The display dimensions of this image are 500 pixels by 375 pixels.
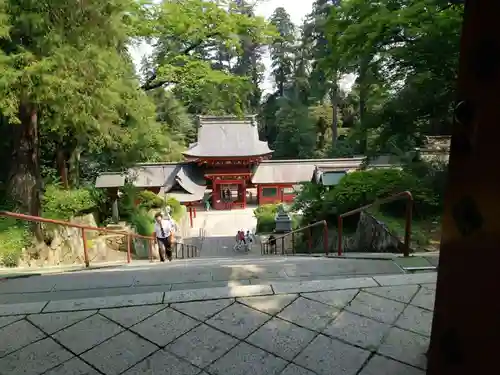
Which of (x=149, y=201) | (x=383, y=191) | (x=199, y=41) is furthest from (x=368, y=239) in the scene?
(x=149, y=201)

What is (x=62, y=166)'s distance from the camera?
1134 centimetres

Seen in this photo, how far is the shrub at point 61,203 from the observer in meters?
9.86

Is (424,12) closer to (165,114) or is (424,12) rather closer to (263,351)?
(263,351)

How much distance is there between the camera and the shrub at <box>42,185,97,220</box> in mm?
9859

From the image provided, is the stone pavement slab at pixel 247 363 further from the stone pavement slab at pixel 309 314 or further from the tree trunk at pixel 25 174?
the tree trunk at pixel 25 174

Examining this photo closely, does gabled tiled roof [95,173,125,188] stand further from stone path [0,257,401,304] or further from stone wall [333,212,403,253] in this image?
stone path [0,257,401,304]

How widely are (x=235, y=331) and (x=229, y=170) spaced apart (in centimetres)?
2059

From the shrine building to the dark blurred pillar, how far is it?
66.1 ft

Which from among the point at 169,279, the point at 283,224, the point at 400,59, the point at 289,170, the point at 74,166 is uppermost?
the point at 400,59

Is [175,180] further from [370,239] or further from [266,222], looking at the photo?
[370,239]

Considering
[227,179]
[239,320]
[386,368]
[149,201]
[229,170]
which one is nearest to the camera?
[386,368]

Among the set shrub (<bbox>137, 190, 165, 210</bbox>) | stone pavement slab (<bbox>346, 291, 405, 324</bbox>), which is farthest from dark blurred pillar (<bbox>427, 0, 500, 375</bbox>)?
shrub (<bbox>137, 190, 165, 210</bbox>)

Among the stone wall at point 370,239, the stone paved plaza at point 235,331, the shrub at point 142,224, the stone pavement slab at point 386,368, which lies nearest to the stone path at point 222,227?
the shrub at point 142,224

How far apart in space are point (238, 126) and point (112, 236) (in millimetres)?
14369
